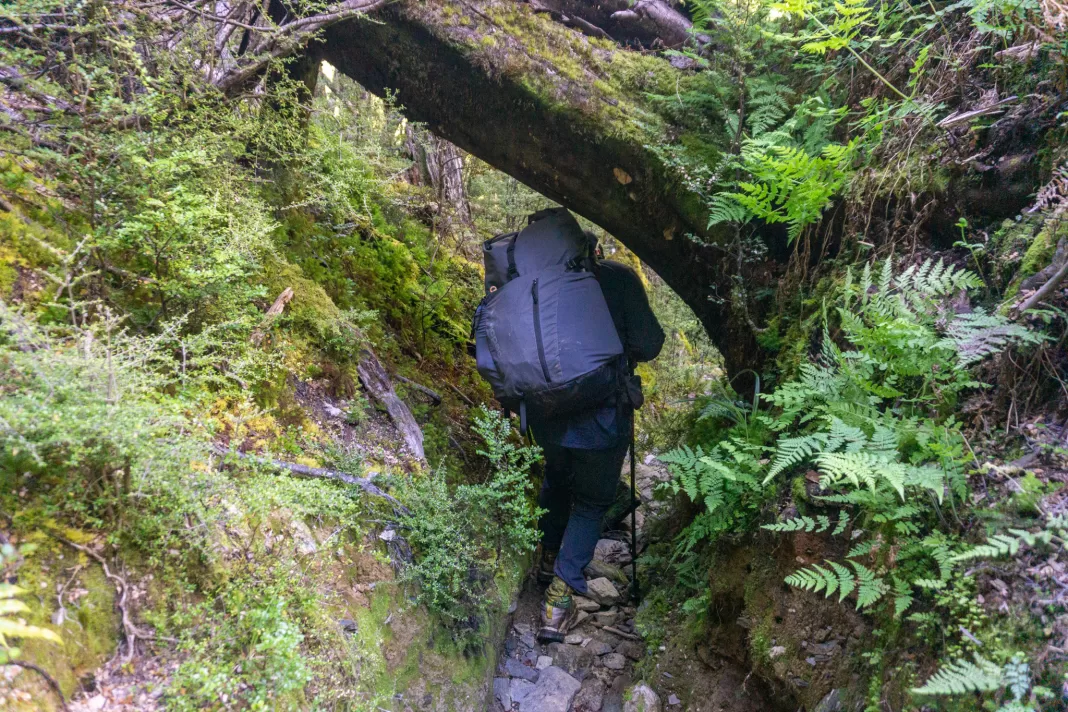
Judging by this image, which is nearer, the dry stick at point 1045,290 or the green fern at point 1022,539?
the green fern at point 1022,539

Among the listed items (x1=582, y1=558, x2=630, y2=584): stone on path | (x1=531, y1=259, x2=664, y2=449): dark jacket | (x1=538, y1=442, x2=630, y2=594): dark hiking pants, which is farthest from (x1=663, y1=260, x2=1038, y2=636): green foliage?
(x1=582, y1=558, x2=630, y2=584): stone on path

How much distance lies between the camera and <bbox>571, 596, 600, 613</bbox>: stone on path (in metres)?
4.89

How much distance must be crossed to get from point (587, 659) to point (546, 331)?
2635mm

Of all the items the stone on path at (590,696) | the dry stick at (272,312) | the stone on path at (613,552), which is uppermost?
the dry stick at (272,312)

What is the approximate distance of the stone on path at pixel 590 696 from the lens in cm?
393

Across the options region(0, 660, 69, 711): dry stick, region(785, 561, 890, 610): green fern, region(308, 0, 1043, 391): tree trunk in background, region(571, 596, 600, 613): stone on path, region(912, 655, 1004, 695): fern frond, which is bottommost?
region(571, 596, 600, 613): stone on path

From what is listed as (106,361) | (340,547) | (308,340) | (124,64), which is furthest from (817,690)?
(124,64)

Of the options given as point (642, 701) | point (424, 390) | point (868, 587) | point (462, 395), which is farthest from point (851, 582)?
point (462, 395)

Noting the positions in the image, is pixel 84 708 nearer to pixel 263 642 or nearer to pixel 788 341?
pixel 263 642

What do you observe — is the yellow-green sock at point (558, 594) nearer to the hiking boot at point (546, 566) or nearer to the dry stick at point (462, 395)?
the hiking boot at point (546, 566)

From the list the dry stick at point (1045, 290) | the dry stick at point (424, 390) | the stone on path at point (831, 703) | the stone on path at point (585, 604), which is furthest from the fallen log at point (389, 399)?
the dry stick at point (1045, 290)

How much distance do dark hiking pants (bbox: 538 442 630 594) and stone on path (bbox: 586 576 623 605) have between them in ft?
1.51

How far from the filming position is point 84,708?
1701mm

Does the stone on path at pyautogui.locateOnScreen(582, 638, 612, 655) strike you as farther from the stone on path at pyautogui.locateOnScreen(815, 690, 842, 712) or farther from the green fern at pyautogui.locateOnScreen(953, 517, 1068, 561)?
the green fern at pyautogui.locateOnScreen(953, 517, 1068, 561)
